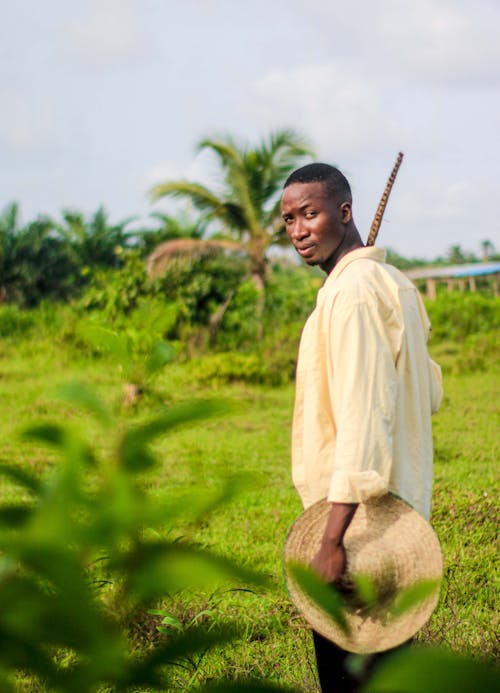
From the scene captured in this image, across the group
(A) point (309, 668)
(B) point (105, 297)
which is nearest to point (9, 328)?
(B) point (105, 297)

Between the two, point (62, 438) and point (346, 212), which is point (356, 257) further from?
point (62, 438)

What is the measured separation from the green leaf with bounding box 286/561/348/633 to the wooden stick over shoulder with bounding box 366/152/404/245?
146cm

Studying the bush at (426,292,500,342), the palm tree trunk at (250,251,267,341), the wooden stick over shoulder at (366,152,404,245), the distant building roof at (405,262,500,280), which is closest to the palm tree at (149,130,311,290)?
the palm tree trunk at (250,251,267,341)

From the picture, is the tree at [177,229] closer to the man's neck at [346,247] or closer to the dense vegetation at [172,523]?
the dense vegetation at [172,523]

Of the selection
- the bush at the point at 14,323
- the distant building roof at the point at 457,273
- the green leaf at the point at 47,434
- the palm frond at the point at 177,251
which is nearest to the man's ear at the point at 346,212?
the green leaf at the point at 47,434

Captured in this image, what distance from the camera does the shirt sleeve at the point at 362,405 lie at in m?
1.41

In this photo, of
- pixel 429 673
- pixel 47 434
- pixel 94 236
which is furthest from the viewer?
pixel 94 236

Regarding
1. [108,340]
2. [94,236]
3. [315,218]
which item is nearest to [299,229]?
[315,218]

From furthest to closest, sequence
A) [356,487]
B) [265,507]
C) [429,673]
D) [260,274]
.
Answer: [260,274], [265,507], [356,487], [429,673]

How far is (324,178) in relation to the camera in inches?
63.5

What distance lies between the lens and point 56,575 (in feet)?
1.25

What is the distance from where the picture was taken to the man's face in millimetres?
1605

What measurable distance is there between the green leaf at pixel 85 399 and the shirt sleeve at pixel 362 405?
40.1 inches

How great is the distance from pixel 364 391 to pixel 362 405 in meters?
0.03
